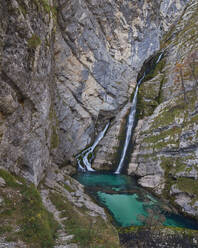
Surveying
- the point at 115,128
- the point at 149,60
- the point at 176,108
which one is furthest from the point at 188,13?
the point at 115,128

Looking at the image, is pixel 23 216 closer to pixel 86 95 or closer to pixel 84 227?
pixel 84 227

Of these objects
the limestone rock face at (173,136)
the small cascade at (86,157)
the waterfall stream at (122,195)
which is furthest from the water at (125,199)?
the small cascade at (86,157)

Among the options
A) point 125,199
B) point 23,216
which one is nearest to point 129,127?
point 125,199

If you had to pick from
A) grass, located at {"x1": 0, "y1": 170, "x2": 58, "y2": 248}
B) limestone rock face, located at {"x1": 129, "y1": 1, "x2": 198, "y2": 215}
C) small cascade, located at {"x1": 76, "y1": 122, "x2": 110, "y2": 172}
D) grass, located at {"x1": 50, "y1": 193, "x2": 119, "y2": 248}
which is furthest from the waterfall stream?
grass, located at {"x1": 0, "y1": 170, "x2": 58, "y2": 248}

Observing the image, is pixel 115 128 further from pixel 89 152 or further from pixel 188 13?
pixel 188 13

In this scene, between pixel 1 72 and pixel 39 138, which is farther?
pixel 39 138

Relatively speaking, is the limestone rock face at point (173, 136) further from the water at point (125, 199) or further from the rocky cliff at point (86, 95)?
the water at point (125, 199)

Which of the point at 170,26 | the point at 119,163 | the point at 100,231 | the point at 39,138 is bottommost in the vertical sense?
the point at 100,231

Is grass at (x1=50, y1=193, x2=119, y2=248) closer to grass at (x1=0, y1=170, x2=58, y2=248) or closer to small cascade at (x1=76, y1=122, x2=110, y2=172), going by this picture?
grass at (x1=0, y1=170, x2=58, y2=248)
